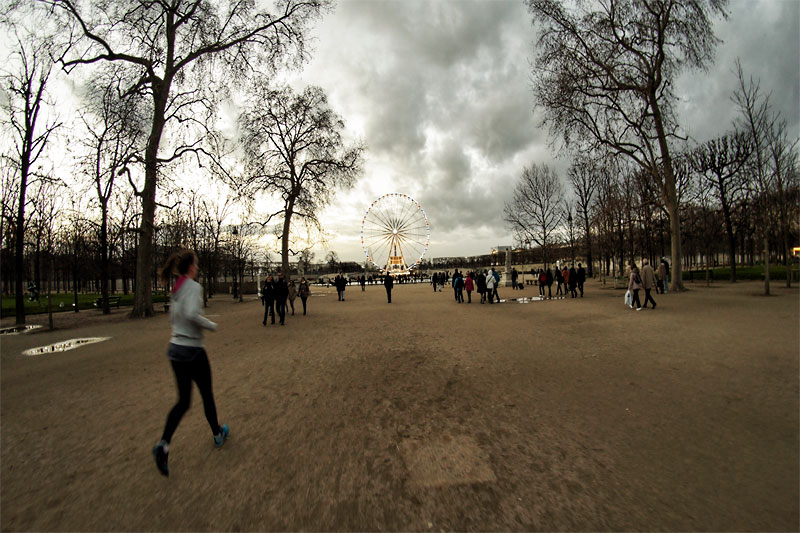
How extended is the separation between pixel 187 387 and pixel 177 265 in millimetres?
1232

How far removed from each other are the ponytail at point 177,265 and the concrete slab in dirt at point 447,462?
2888mm

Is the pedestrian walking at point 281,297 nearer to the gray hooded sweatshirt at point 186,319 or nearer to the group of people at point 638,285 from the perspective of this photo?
the gray hooded sweatshirt at point 186,319

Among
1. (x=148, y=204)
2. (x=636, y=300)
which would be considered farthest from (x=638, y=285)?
(x=148, y=204)

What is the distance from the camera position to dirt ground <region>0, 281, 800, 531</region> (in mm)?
2672

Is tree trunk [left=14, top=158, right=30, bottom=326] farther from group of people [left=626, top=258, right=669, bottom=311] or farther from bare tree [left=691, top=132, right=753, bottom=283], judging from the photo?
bare tree [left=691, top=132, right=753, bottom=283]

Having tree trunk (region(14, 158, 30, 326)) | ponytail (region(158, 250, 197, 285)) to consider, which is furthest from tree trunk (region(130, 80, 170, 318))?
ponytail (region(158, 250, 197, 285))

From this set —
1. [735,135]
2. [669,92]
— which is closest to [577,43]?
[669,92]

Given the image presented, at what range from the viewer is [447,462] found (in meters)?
3.38

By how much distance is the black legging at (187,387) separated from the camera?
3.39 meters

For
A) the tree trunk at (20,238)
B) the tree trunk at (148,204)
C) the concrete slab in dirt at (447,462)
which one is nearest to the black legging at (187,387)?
the concrete slab in dirt at (447,462)

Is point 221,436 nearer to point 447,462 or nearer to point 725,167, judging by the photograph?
point 447,462

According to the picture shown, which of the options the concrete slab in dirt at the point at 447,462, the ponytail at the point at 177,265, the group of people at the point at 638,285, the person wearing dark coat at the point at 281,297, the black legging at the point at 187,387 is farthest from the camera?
the person wearing dark coat at the point at 281,297

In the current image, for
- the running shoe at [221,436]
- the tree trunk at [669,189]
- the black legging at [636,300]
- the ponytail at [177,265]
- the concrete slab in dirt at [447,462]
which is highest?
the tree trunk at [669,189]

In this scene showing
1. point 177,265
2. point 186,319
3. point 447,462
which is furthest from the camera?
point 177,265
